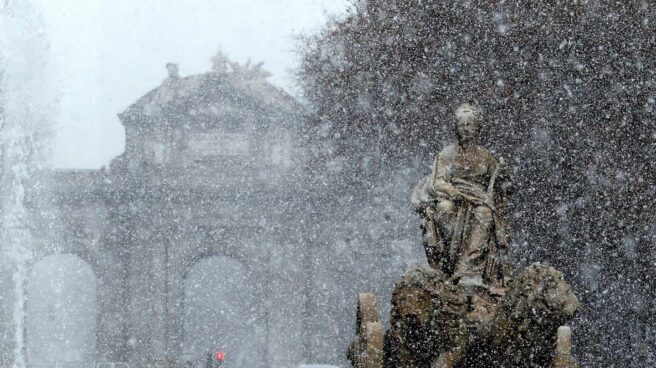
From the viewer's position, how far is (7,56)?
1118 inches

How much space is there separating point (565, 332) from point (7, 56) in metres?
22.8

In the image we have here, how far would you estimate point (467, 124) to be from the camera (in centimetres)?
975

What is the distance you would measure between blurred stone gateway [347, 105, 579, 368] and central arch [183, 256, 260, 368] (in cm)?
3351

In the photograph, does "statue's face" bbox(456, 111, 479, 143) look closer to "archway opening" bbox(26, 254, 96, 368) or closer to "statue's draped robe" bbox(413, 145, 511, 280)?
"statue's draped robe" bbox(413, 145, 511, 280)

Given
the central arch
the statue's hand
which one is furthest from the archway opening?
the statue's hand

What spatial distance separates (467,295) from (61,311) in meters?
44.8

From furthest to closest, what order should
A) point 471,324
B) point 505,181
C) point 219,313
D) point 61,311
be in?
point 61,311
point 219,313
point 505,181
point 471,324

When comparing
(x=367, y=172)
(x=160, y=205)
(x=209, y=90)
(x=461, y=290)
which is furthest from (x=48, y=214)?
(x=461, y=290)

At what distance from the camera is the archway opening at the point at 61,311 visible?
4912cm

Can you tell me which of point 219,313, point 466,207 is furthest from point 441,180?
point 219,313

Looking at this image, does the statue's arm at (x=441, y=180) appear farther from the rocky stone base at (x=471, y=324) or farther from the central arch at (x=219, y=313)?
the central arch at (x=219, y=313)

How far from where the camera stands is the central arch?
44.4m

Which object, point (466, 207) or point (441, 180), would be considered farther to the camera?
point (441, 180)

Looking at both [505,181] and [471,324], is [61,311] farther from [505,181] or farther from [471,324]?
[471,324]
